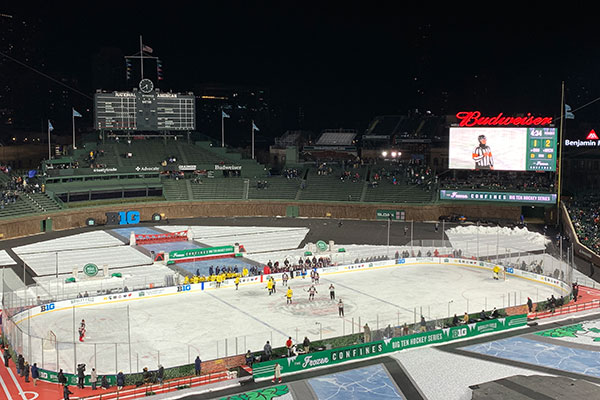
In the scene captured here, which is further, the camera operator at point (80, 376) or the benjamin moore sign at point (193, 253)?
the benjamin moore sign at point (193, 253)

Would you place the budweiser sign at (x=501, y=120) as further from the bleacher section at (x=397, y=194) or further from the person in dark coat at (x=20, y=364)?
the person in dark coat at (x=20, y=364)

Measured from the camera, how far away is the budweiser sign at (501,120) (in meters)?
68.9

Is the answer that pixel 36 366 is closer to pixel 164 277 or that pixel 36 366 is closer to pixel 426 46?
pixel 164 277

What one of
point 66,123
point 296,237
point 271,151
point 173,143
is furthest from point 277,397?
point 66,123

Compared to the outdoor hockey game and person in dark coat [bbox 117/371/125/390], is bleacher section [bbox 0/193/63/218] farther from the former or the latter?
person in dark coat [bbox 117/371/125/390]

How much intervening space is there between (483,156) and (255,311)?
44987 mm

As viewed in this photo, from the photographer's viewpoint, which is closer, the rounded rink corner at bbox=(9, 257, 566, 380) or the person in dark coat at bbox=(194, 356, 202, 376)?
the person in dark coat at bbox=(194, 356, 202, 376)

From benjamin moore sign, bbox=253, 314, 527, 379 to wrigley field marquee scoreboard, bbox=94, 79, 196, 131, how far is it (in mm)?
63678

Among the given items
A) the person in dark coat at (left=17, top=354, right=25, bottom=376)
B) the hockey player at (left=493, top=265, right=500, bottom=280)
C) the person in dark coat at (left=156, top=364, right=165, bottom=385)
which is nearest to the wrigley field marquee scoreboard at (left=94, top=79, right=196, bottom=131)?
the hockey player at (left=493, top=265, right=500, bottom=280)

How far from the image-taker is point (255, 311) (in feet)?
123

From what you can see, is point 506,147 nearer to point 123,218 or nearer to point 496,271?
point 496,271

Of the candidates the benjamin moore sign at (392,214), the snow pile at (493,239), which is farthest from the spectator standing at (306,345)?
the benjamin moore sign at (392,214)

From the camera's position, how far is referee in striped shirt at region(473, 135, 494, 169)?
237ft

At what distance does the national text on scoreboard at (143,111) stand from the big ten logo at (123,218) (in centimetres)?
1579
